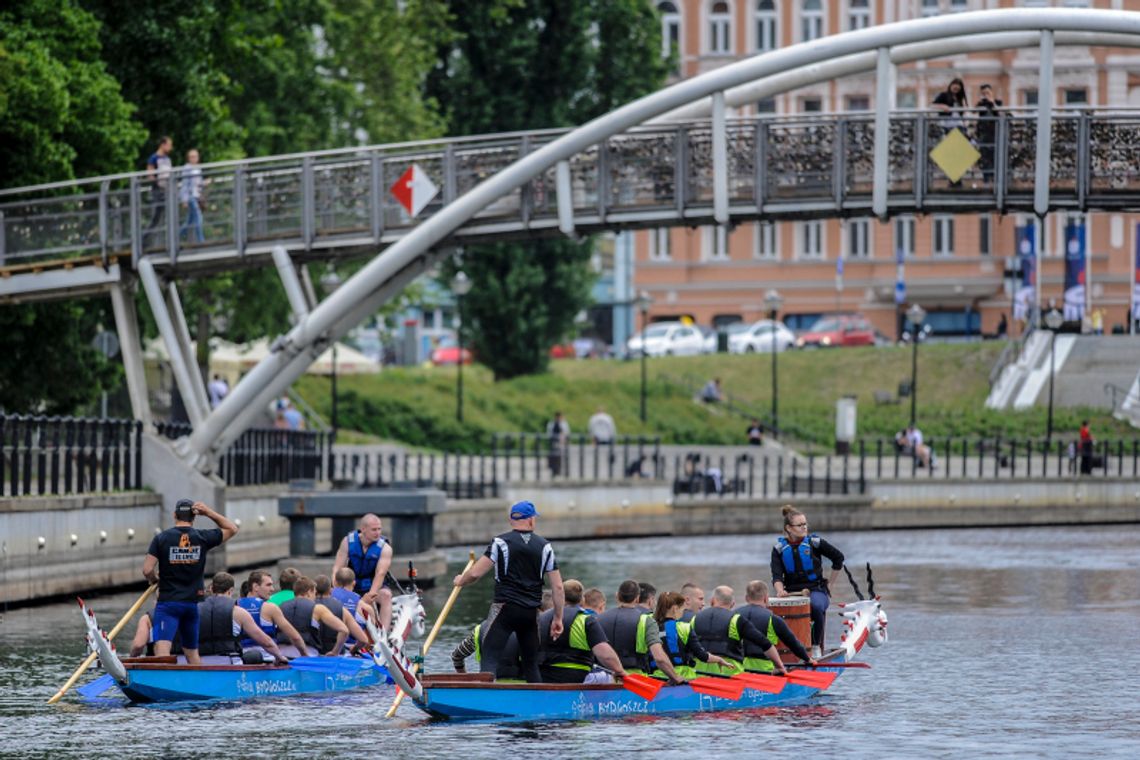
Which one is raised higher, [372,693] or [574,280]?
[574,280]

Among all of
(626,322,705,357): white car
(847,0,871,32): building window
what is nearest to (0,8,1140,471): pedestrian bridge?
(626,322,705,357): white car

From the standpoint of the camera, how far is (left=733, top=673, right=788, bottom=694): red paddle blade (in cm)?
2400

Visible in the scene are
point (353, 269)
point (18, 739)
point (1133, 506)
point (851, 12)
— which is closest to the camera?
point (18, 739)

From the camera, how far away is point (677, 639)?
23.5 metres

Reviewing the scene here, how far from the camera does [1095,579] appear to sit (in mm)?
41938

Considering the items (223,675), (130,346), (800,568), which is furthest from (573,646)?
(130,346)

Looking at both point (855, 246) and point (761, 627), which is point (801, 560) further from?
point (855, 246)

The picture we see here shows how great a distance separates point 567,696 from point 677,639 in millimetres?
1749

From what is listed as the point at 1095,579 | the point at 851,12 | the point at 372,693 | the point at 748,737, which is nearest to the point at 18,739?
the point at 372,693

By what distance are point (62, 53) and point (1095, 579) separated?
63.3ft

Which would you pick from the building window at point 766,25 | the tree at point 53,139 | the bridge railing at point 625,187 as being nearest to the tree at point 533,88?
the tree at point 53,139

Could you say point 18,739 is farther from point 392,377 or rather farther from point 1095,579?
point 392,377

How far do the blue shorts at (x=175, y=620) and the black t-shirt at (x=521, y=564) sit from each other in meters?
3.77

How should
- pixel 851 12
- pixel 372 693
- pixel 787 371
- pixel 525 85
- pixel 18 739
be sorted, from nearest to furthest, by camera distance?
pixel 18 739 → pixel 372 693 → pixel 525 85 → pixel 787 371 → pixel 851 12
